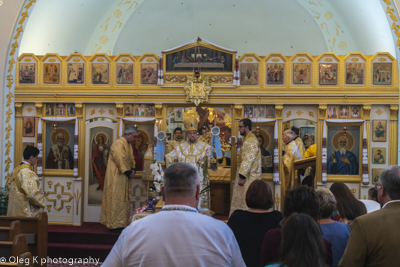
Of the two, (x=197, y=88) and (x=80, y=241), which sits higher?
(x=197, y=88)

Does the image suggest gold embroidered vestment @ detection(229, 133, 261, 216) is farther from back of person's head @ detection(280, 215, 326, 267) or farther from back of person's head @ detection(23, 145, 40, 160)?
back of person's head @ detection(280, 215, 326, 267)

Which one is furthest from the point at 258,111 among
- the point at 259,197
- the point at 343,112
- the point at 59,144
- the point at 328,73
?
the point at 259,197

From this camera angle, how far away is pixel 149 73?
29.5 ft

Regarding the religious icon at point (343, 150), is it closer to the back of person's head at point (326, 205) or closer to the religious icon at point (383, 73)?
the religious icon at point (383, 73)

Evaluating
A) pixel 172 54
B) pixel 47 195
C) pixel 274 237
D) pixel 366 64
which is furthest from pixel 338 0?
pixel 274 237

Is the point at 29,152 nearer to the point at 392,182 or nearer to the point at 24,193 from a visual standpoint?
the point at 24,193

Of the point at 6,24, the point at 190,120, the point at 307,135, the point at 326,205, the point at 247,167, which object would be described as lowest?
the point at 247,167

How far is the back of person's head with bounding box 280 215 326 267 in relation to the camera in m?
2.42

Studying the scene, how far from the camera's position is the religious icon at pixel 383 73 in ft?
28.0

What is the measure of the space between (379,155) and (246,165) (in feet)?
Answer: 8.70

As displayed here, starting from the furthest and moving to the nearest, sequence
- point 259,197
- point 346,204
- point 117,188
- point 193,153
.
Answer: point 117,188 < point 193,153 < point 346,204 < point 259,197

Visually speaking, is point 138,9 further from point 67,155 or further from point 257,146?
point 257,146

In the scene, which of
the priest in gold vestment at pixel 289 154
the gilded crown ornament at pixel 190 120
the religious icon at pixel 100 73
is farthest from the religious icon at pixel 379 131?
the religious icon at pixel 100 73

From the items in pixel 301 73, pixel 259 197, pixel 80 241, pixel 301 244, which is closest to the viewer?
pixel 301 244
